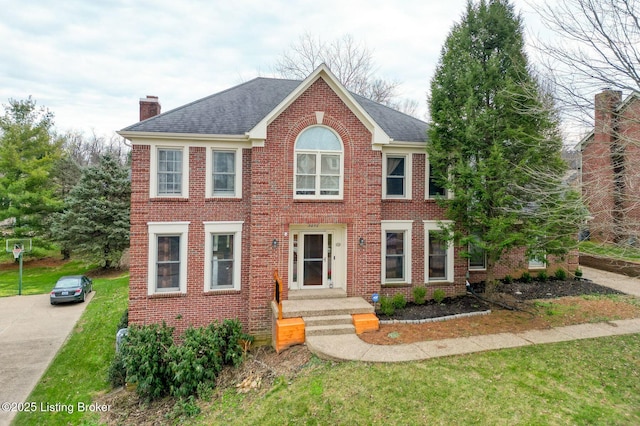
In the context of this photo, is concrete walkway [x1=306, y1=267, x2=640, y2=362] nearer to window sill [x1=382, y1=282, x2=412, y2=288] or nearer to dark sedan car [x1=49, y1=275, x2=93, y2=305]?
window sill [x1=382, y1=282, x2=412, y2=288]

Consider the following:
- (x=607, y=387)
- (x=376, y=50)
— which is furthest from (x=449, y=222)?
(x=376, y=50)

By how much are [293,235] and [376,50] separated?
2277 centimetres

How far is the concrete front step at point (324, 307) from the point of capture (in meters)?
9.30

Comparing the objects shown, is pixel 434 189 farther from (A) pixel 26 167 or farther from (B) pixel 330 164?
(A) pixel 26 167

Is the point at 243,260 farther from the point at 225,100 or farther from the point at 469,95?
the point at 469,95

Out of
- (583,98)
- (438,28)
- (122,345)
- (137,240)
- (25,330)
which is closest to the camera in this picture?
(583,98)

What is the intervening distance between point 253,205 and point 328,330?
4125 millimetres

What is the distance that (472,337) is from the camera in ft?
27.9

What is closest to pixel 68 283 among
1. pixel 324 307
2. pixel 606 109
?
pixel 324 307

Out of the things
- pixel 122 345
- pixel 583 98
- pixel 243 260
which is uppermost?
pixel 583 98

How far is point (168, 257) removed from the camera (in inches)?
408

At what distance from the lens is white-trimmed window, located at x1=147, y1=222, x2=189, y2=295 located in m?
10.2

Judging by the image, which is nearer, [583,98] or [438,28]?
[583,98]

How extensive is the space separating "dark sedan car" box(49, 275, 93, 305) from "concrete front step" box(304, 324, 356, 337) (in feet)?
50.0
